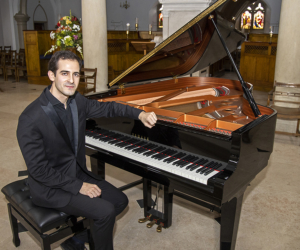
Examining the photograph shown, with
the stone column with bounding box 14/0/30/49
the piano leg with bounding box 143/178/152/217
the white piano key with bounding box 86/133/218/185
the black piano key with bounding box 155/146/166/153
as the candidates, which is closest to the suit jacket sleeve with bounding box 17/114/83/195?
the white piano key with bounding box 86/133/218/185

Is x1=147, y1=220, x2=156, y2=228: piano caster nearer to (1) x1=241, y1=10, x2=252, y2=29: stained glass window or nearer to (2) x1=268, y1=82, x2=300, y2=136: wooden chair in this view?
(2) x1=268, y1=82, x2=300, y2=136: wooden chair

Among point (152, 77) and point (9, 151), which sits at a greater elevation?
point (152, 77)

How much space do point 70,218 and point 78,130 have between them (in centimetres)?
53

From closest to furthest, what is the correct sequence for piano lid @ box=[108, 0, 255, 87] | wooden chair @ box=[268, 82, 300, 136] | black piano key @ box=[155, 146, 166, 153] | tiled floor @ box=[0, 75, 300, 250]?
black piano key @ box=[155, 146, 166, 153] → tiled floor @ box=[0, 75, 300, 250] → piano lid @ box=[108, 0, 255, 87] → wooden chair @ box=[268, 82, 300, 136]

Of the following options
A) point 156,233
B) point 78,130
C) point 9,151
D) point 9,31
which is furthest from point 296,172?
point 9,31

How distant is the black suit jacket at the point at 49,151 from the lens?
1.66 metres

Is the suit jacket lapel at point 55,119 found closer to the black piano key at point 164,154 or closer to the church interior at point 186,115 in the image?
the black piano key at point 164,154

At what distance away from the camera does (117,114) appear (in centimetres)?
215

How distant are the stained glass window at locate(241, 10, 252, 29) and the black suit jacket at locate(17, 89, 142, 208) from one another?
15.5 metres

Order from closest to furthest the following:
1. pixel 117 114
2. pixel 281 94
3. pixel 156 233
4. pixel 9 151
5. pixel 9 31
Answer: pixel 117 114 → pixel 156 233 → pixel 9 151 → pixel 281 94 → pixel 9 31

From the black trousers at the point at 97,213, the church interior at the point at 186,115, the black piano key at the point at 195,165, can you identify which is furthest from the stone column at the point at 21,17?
the black piano key at the point at 195,165

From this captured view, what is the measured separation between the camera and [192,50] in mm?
3164

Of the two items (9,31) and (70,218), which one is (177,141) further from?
(9,31)

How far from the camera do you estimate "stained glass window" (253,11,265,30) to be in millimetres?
15283
